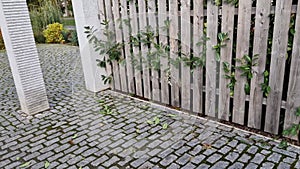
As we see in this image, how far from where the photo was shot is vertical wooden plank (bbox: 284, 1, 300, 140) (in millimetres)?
2357

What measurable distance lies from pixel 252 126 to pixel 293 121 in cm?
43

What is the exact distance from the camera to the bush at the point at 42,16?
32.6ft

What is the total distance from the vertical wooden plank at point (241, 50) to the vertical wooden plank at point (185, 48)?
61cm

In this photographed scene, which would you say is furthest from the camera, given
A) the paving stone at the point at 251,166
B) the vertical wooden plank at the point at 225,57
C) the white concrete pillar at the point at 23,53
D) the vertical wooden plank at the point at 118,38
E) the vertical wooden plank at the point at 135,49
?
the vertical wooden plank at the point at 118,38

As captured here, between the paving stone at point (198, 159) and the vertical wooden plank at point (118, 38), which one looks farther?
the vertical wooden plank at point (118, 38)

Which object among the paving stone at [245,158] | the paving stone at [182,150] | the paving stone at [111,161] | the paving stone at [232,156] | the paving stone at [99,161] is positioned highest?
the paving stone at [99,161]

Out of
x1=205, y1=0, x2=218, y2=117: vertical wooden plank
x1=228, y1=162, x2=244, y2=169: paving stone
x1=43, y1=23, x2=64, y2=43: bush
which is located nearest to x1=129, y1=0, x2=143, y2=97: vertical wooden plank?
x1=205, y1=0, x2=218, y2=117: vertical wooden plank

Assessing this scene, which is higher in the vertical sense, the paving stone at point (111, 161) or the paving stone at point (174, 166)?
the paving stone at point (111, 161)

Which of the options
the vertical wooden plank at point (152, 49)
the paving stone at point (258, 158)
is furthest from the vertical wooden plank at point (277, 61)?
the vertical wooden plank at point (152, 49)

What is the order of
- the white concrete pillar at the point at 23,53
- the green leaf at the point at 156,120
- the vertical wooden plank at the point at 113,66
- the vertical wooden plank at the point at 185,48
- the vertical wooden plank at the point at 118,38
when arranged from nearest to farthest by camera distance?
the vertical wooden plank at the point at 185,48, the white concrete pillar at the point at 23,53, the green leaf at the point at 156,120, the vertical wooden plank at the point at 118,38, the vertical wooden plank at the point at 113,66

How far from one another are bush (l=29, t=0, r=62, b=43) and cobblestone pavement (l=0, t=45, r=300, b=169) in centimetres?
667

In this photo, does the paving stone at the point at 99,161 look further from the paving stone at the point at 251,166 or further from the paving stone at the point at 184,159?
the paving stone at the point at 251,166

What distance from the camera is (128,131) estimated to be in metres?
3.04

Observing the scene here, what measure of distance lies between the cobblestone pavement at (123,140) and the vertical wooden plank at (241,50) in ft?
0.70
